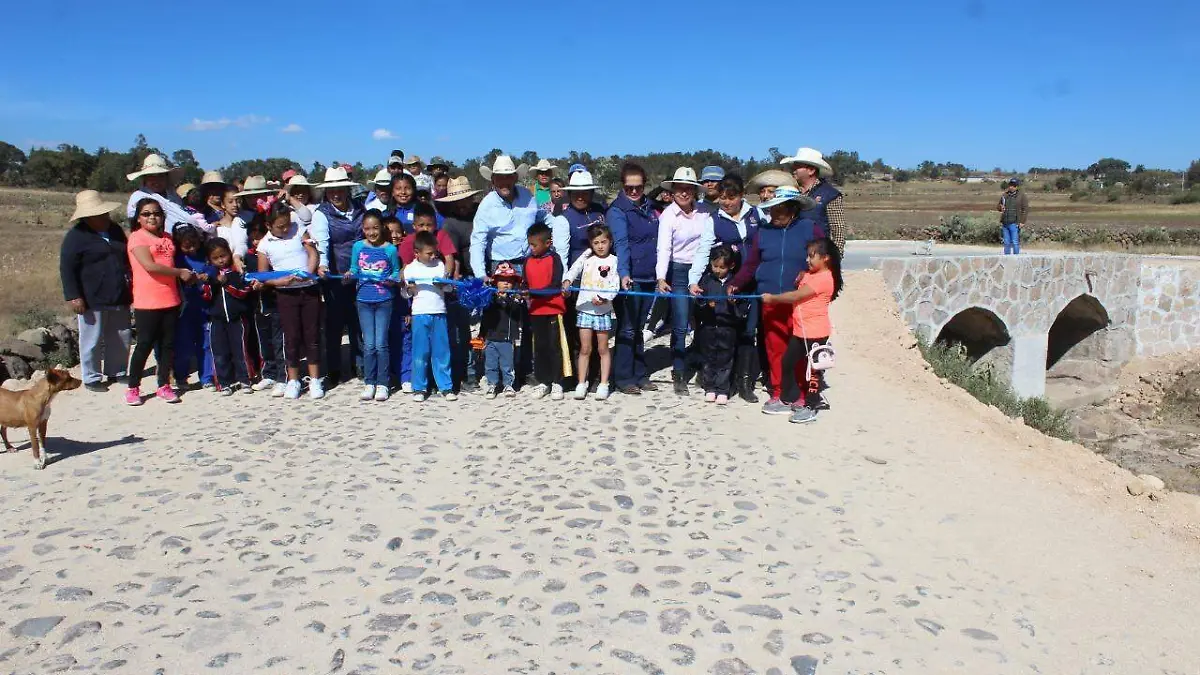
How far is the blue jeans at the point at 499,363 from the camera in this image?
24.7 feet

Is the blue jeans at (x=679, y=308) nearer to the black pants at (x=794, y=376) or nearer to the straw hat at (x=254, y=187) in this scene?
the black pants at (x=794, y=376)

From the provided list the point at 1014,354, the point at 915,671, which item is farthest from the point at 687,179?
the point at 1014,354

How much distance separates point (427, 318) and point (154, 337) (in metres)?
2.32

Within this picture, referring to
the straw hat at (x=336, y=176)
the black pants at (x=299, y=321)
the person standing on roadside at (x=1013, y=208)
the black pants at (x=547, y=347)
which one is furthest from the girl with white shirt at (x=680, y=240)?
the person standing on roadside at (x=1013, y=208)

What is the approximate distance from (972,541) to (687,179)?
380 centimetres

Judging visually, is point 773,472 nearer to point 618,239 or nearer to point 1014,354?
point 618,239

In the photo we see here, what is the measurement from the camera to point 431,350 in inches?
295

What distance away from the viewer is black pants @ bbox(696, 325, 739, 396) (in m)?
7.35

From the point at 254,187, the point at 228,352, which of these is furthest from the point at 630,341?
the point at 254,187

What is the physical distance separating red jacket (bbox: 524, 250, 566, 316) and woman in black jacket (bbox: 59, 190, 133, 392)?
3.56m

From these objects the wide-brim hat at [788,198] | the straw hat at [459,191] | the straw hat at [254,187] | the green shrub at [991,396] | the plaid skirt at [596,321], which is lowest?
the green shrub at [991,396]

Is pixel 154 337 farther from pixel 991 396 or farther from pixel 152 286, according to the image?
pixel 991 396

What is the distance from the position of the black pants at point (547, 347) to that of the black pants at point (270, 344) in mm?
2315

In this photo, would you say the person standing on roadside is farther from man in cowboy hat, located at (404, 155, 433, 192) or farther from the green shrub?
man in cowboy hat, located at (404, 155, 433, 192)
